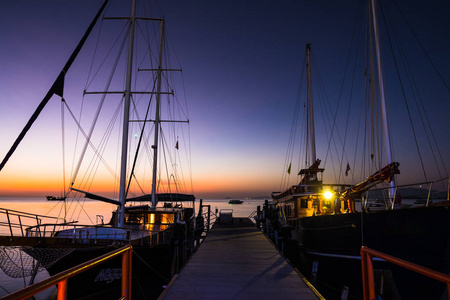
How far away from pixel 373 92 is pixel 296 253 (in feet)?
36.0

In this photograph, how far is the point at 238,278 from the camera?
27.6 feet

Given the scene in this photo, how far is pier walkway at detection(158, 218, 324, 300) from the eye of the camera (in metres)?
6.97

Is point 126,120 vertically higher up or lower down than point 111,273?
higher up

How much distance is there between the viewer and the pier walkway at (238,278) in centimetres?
697

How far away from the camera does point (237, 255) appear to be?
11867mm

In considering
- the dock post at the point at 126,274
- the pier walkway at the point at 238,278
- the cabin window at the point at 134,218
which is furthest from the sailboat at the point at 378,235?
the cabin window at the point at 134,218

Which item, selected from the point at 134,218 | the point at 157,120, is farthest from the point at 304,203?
the point at 157,120

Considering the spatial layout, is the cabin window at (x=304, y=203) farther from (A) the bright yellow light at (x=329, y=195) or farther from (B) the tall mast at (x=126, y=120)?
(B) the tall mast at (x=126, y=120)

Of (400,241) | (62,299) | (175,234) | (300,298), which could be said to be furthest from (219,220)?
(62,299)

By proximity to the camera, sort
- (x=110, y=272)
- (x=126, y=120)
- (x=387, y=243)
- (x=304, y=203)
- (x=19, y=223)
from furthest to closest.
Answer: (x=19, y=223), (x=304, y=203), (x=126, y=120), (x=110, y=272), (x=387, y=243)

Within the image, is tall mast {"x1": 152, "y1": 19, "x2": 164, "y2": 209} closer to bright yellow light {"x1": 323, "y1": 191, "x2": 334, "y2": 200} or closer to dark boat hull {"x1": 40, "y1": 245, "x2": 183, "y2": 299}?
dark boat hull {"x1": 40, "y1": 245, "x2": 183, "y2": 299}

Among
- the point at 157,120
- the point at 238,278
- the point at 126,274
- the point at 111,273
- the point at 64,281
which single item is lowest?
the point at 111,273

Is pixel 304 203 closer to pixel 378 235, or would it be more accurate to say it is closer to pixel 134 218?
pixel 378 235

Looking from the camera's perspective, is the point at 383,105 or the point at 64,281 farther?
the point at 383,105
